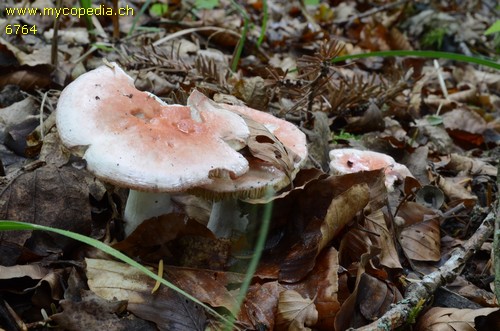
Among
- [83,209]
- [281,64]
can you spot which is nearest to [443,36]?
[281,64]

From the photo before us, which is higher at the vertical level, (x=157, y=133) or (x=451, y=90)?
(x=157, y=133)

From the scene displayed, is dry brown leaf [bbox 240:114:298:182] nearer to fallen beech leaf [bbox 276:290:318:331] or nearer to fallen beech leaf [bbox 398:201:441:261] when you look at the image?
fallen beech leaf [bbox 276:290:318:331]

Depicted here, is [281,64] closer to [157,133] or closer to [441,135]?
[441,135]

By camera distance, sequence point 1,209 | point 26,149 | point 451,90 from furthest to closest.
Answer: point 451,90
point 26,149
point 1,209

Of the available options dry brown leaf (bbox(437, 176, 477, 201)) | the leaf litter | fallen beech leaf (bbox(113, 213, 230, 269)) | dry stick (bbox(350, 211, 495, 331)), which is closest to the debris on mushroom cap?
the leaf litter

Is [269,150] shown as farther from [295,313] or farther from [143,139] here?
[295,313]

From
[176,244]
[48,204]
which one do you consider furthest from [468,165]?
[48,204]
